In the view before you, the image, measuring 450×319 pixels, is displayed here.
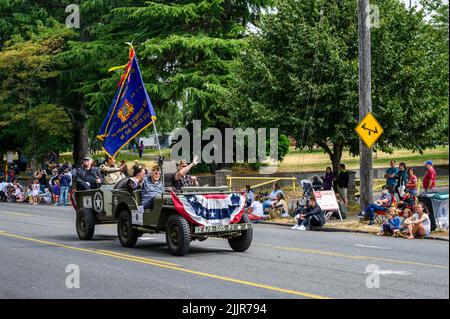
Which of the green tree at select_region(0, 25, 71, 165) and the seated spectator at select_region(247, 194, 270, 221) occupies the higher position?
the green tree at select_region(0, 25, 71, 165)

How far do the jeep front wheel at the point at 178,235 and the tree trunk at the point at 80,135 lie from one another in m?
37.4

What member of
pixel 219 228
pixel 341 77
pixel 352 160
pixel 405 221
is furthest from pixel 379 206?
pixel 352 160

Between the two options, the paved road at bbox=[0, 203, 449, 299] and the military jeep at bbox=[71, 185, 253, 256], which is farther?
the military jeep at bbox=[71, 185, 253, 256]

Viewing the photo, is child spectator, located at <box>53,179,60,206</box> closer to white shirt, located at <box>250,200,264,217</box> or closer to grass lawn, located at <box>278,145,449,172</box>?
grass lawn, located at <box>278,145,449,172</box>

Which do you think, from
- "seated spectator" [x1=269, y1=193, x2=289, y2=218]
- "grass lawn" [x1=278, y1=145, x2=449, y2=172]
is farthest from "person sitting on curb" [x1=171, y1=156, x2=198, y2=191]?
"grass lawn" [x1=278, y1=145, x2=449, y2=172]

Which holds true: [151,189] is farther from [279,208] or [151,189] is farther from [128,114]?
[279,208]

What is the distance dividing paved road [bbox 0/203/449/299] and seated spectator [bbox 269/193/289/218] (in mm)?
6272

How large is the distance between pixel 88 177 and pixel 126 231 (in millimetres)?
2562

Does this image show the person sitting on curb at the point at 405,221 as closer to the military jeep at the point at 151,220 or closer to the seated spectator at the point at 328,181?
the military jeep at the point at 151,220

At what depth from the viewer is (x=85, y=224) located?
17672 mm

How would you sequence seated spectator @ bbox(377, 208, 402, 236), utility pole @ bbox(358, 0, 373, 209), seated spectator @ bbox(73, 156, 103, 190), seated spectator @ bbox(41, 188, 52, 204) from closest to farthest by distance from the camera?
seated spectator @ bbox(73, 156, 103, 190)
seated spectator @ bbox(377, 208, 402, 236)
utility pole @ bbox(358, 0, 373, 209)
seated spectator @ bbox(41, 188, 52, 204)

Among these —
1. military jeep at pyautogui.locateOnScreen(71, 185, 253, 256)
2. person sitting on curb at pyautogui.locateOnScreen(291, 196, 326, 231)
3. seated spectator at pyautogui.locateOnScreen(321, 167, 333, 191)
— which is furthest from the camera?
seated spectator at pyautogui.locateOnScreen(321, 167, 333, 191)

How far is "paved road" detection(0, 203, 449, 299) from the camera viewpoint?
34.4ft

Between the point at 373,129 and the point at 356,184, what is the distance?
9.71 meters
